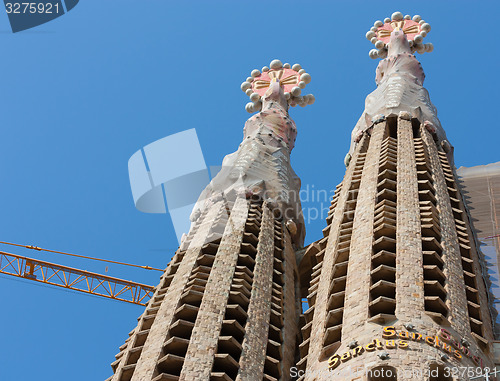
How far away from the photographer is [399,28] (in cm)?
7012

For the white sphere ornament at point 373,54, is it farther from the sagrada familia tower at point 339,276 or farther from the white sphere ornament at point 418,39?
the sagrada familia tower at point 339,276

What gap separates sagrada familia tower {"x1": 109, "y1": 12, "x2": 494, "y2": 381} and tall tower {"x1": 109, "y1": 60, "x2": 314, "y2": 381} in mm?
72

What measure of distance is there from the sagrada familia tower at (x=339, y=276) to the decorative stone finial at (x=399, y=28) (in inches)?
282

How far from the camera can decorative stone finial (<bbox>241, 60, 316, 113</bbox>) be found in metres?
68.9

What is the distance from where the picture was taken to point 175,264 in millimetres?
48875

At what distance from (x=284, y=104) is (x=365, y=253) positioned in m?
26.0

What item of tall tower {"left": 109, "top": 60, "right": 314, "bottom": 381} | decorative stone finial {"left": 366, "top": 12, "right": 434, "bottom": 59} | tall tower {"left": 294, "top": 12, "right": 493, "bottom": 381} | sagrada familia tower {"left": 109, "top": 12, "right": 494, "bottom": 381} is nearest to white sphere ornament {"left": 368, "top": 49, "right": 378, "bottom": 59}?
decorative stone finial {"left": 366, "top": 12, "right": 434, "bottom": 59}

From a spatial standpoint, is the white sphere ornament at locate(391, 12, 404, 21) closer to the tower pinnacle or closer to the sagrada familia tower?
the tower pinnacle

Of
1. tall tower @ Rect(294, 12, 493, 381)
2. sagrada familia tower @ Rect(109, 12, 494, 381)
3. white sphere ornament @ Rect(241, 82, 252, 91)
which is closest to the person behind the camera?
tall tower @ Rect(294, 12, 493, 381)

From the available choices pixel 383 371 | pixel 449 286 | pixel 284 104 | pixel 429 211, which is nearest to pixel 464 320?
pixel 449 286

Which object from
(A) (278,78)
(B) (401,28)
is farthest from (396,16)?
(A) (278,78)

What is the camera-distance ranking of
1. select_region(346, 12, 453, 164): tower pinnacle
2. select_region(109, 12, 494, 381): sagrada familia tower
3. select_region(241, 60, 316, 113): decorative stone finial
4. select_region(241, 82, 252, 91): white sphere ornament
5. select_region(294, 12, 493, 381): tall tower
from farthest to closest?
select_region(241, 82, 252, 91): white sphere ornament, select_region(241, 60, 316, 113): decorative stone finial, select_region(346, 12, 453, 164): tower pinnacle, select_region(109, 12, 494, 381): sagrada familia tower, select_region(294, 12, 493, 381): tall tower

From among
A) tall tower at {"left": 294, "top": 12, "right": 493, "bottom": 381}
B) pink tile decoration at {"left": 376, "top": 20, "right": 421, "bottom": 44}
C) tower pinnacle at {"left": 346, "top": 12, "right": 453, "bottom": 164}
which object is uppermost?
pink tile decoration at {"left": 376, "top": 20, "right": 421, "bottom": 44}

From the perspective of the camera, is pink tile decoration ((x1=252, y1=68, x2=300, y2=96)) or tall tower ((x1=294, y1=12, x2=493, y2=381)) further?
pink tile decoration ((x1=252, y1=68, x2=300, y2=96))
